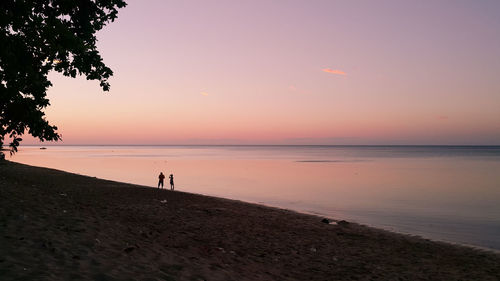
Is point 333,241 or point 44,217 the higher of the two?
point 44,217

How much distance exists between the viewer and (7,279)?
7.02 meters

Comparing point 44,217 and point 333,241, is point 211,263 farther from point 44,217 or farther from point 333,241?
point 333,241

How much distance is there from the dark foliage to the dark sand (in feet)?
11.8

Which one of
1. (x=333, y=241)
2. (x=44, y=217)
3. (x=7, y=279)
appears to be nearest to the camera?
(x=7, y=279)

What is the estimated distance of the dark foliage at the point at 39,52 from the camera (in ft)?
33.6

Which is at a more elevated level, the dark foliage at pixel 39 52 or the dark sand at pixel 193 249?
the dark foliage at pixel 39 52

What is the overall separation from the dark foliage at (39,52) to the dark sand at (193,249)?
11.8ft

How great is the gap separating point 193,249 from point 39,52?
850 cm

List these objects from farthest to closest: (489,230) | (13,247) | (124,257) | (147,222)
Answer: (489,230) → (147,222) → (124,257) → (13,247)

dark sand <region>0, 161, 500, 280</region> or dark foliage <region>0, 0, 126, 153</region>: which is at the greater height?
dark foliage <region>0, 0, 126, 153</region>

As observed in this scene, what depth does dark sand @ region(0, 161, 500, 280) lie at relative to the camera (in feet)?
29.3

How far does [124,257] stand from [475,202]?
42106 millimetres

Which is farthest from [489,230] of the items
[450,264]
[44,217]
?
[44,217]

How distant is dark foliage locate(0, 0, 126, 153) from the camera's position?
10.2 metres
